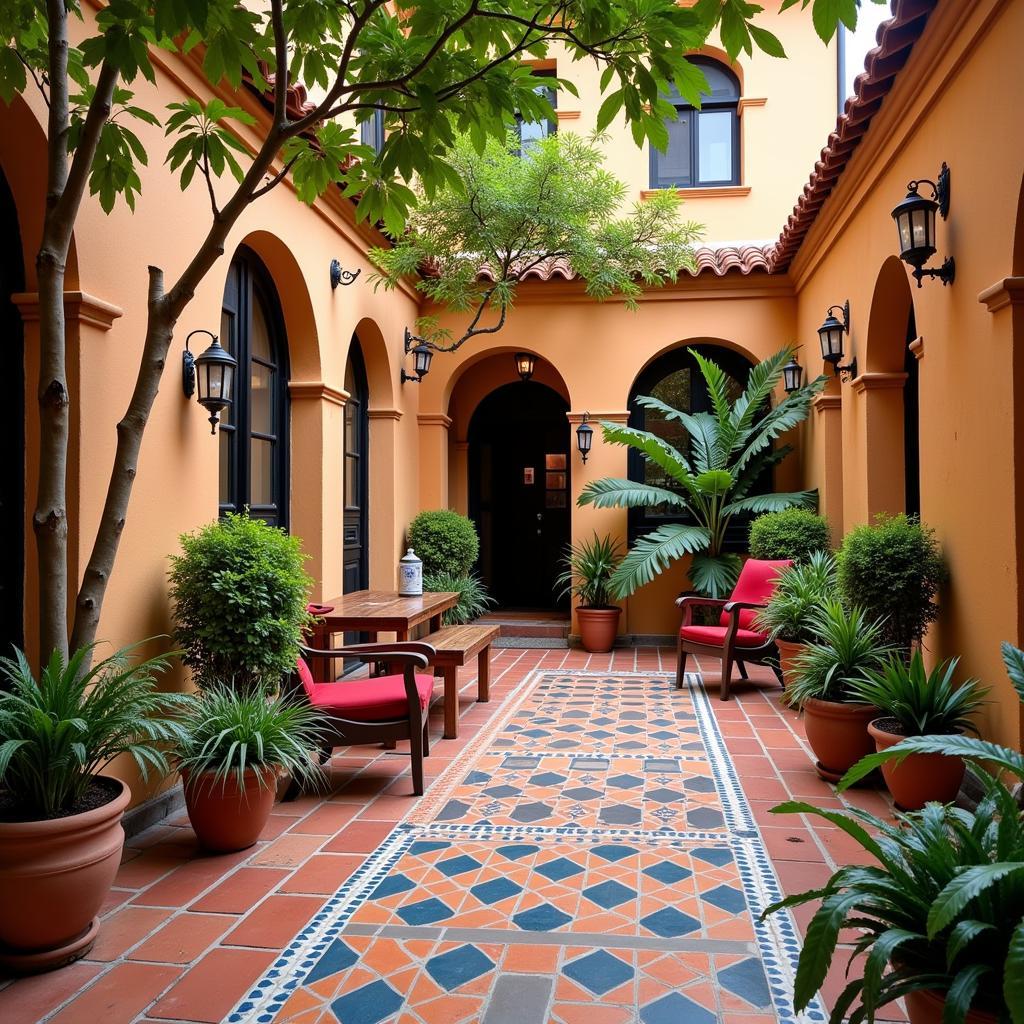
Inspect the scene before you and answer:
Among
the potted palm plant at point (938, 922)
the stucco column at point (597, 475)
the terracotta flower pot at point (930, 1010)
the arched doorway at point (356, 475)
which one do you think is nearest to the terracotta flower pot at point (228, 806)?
the potted palm plant at point (938, 922)

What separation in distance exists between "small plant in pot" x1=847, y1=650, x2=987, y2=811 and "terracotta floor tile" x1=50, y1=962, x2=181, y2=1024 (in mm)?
2964

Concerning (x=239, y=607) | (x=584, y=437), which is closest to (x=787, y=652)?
(x=584, y=437)

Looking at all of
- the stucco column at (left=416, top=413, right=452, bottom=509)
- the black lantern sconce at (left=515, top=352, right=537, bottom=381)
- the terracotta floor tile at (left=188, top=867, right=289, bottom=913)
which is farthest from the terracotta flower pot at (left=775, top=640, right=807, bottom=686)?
the black lantern sconce at (left=515, top=352, right=537, bottom=381)

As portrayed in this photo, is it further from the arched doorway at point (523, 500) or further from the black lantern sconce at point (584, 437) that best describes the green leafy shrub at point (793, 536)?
the arched doorway at point (523, 500)

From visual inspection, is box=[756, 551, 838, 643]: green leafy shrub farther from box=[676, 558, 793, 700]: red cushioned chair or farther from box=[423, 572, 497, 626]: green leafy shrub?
box=[423, 572, 497, 626]: green leafy shrub

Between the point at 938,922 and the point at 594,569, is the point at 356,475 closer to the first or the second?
the point at 594,569

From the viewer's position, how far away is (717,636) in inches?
263

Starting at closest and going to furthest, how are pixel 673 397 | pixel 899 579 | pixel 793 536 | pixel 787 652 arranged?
1. pixel 899 579
2. pixel 787 652
3. pixel 793 536
4. pixel 673 397

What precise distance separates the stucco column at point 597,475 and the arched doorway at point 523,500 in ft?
9.23

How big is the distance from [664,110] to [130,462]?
7.13 feet

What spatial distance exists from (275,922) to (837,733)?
2.89m

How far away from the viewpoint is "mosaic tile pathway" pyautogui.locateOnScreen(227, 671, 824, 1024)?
2430mm

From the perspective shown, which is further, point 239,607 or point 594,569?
point 594,569

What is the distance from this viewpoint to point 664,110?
2.60m
